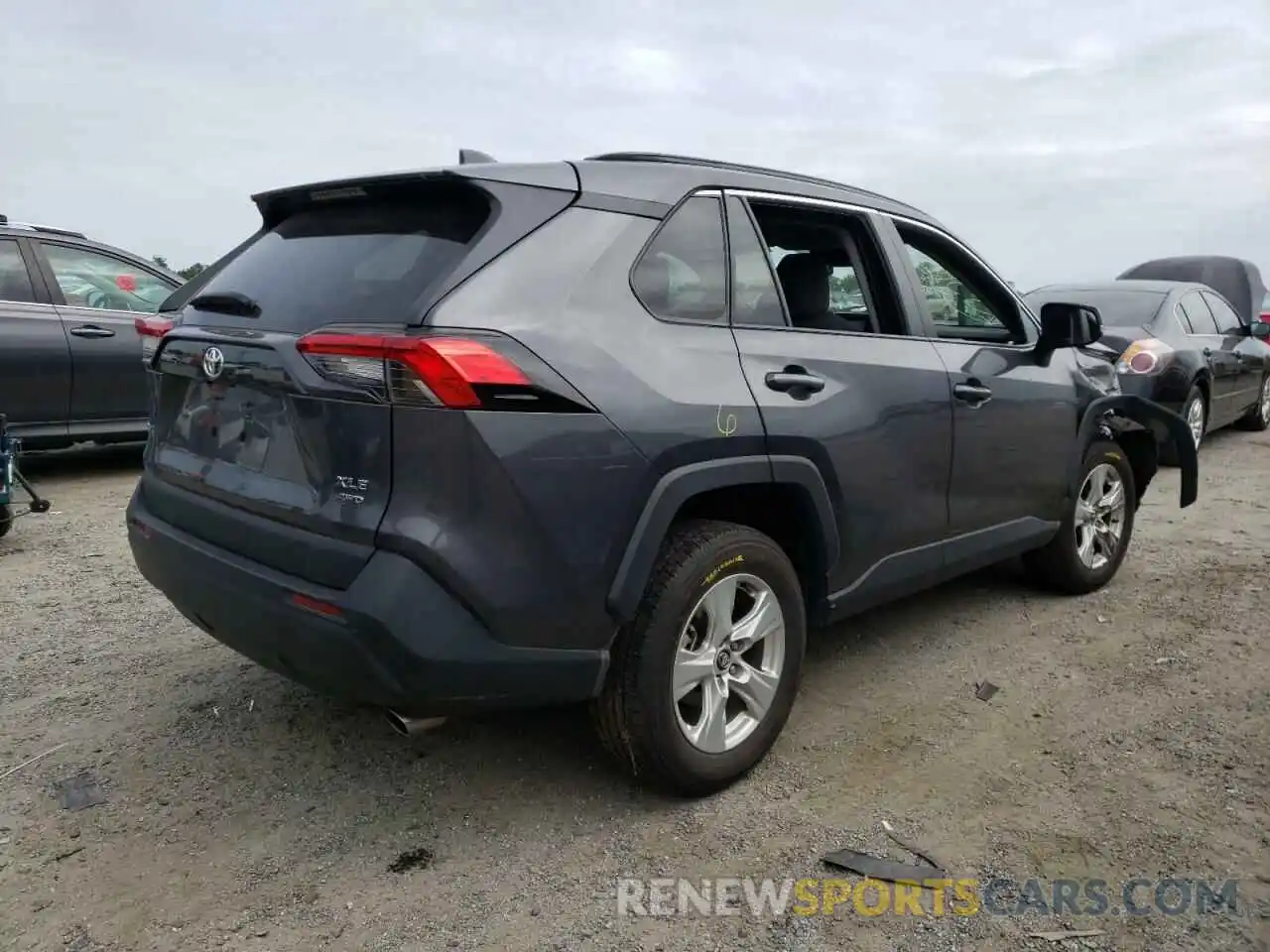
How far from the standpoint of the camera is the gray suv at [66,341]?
6566 millimetres

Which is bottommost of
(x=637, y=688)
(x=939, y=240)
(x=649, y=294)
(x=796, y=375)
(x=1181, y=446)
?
(x=637, y=688)

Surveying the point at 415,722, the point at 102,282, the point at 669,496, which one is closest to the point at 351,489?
the point at 415,722

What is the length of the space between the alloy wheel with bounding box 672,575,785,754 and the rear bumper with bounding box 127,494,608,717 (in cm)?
36

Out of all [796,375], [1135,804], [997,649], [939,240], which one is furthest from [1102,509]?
[796,375]

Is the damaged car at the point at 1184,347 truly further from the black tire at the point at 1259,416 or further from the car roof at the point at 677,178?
the car roof at the point at 677,178

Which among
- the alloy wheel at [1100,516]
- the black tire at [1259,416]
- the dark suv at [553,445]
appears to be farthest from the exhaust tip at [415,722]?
the black tire at [1259,416]

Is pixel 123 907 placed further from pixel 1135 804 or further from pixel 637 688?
pixel 1135 804

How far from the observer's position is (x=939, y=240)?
383cm

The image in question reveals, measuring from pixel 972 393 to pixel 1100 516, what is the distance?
1503 millimetres

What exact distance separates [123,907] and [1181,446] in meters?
4.66

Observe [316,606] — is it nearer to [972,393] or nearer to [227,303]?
[227,303]

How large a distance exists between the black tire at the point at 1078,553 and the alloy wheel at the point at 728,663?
6.98 feet

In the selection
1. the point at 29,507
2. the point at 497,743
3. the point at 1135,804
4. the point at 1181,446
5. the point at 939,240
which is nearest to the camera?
the point at 1135,804

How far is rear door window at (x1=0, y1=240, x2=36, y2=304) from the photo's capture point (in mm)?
6633
